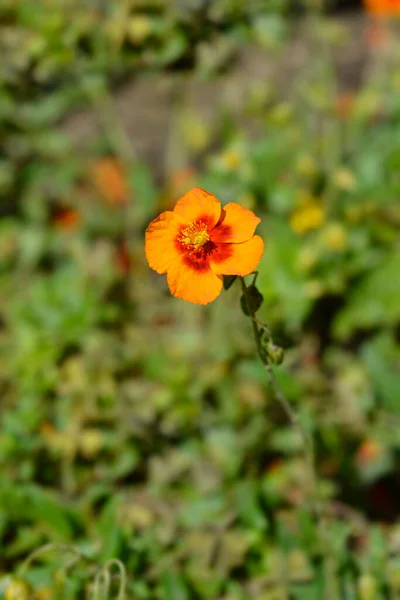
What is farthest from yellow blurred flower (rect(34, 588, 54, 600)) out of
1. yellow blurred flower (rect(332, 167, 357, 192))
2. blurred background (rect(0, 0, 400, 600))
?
yellow blurred flower (rect(332, 167, 357, 192))

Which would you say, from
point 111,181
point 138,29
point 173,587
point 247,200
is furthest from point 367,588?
point 111,181

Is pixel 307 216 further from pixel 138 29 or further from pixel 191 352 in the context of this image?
pixel 138 29

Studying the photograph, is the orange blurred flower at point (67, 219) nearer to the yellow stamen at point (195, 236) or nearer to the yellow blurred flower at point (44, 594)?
the yellow blurred flower at point (44, 594)

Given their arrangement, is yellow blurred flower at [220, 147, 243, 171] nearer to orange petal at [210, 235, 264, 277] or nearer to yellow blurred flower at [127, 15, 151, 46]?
yellow blurred flower at [127, 15, 151, 46]

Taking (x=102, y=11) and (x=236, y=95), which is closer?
(x=102, y=11)

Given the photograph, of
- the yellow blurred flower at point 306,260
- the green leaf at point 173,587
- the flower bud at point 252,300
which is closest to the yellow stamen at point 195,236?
the flower bud at point 252,300

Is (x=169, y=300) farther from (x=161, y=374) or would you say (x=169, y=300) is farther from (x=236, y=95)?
(x=236, y=95)

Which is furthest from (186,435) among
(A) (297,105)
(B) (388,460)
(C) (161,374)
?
(A) (297,105)
